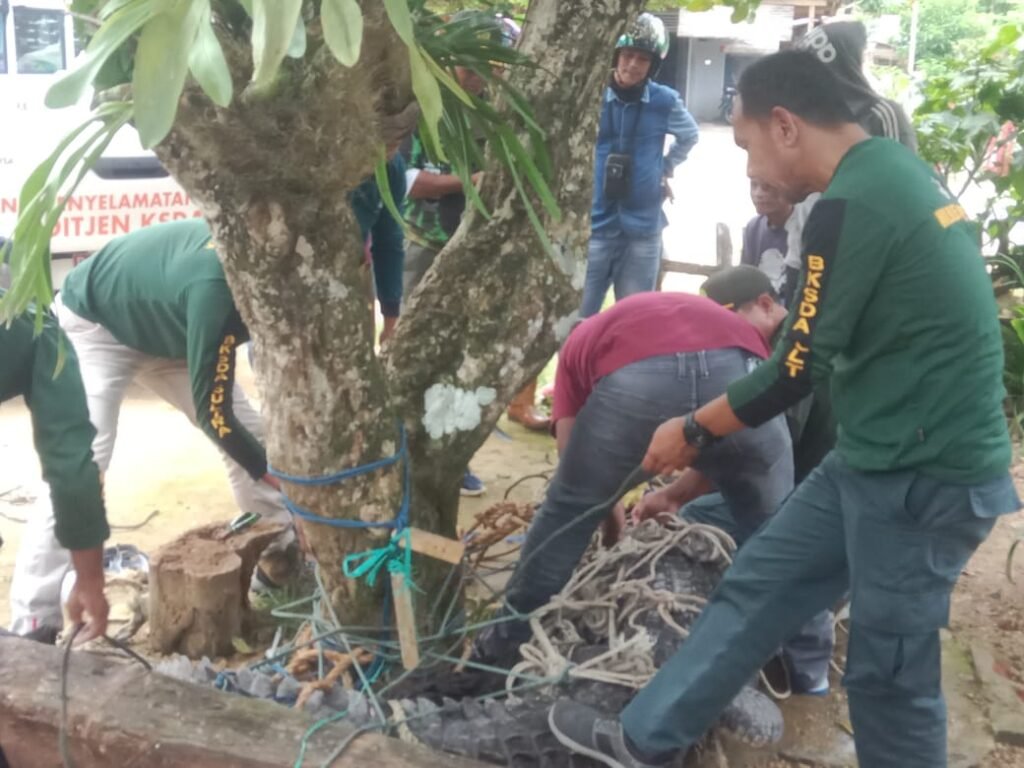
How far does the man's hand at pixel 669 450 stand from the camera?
2717mm

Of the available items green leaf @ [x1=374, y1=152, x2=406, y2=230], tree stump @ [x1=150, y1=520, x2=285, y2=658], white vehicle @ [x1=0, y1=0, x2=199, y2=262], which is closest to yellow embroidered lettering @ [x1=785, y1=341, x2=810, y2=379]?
green leaf @ [x1=374, y1=152, x2=406, y2=230]

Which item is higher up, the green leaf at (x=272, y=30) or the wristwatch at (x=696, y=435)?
the green leaf at (x=272, y=30)

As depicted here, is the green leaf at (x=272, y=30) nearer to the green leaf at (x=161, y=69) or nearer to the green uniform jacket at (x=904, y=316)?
the green leaf at (x=161, y=69)

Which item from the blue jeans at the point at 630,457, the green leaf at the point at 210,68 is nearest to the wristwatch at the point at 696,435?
the blue jeans at the point at 630,457

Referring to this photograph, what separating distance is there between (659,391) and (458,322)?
1.99 ft

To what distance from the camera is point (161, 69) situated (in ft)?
4.49

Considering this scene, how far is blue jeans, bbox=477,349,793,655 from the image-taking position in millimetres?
3066

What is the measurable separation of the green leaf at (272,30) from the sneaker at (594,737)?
1910mm

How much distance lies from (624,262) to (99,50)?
4942 millimetres

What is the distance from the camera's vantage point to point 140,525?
15.2 feet

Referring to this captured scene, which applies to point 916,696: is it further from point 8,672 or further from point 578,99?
point 8,672

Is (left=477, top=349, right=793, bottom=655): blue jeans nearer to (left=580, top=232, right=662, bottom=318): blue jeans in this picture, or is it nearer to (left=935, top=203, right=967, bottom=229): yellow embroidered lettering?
(left=935, top=203, right=967, bottom=229): yellow embroidered lettering

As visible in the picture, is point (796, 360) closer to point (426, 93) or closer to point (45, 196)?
point (426, 93)

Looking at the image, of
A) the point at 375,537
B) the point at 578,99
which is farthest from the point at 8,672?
the point at 578,99
